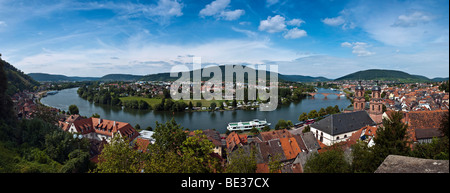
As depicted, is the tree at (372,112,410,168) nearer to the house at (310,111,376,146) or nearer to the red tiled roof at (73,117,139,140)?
the house at (310,111,376,146)

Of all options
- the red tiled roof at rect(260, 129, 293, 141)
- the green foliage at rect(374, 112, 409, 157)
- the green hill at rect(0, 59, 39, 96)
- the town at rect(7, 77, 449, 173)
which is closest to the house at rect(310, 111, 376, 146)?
the town at rect(7, 77, 449, 173)

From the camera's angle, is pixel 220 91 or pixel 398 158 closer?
pixel 398 158

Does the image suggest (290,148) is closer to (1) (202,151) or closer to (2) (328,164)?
(2) (328,164)

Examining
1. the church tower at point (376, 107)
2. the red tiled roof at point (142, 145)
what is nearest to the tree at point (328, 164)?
the red tiled roof at point (142, 145)

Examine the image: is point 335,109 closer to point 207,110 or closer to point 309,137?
point 309,137

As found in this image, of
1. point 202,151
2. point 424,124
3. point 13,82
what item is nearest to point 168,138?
point 202,151
